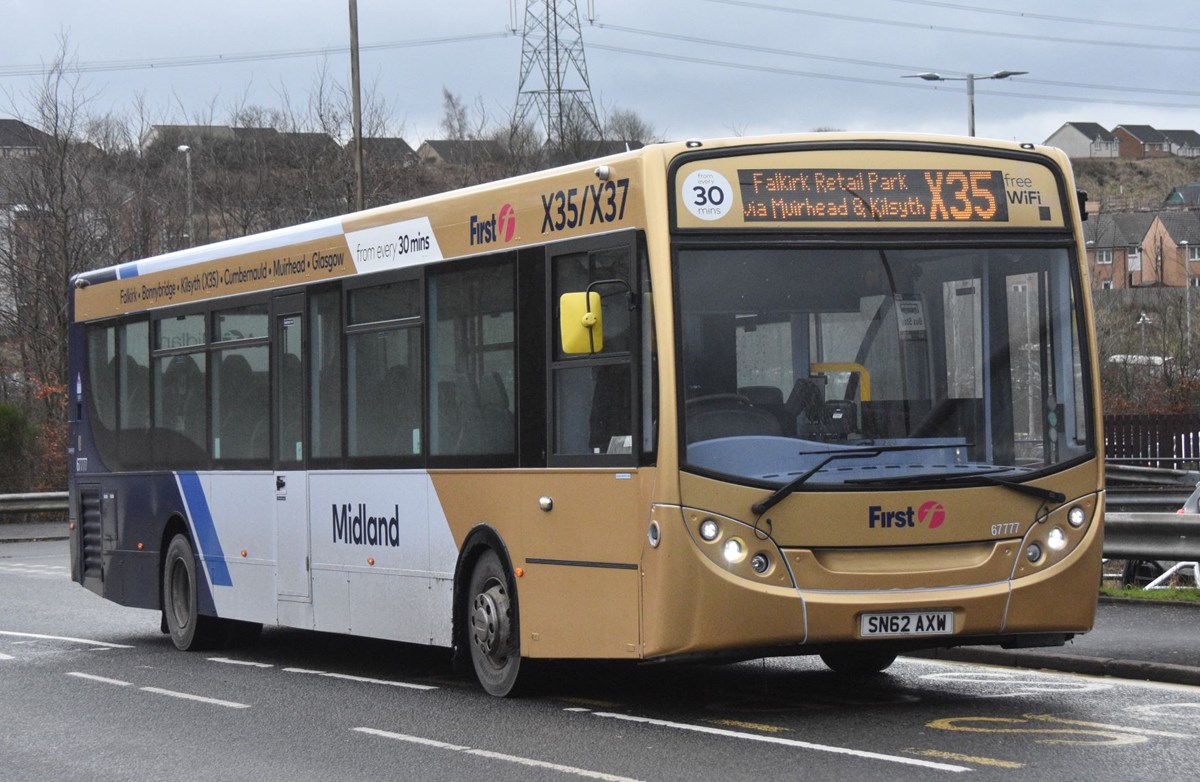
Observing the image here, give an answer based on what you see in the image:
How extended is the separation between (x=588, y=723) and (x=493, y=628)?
3.91 ft

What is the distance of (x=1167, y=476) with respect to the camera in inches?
1260

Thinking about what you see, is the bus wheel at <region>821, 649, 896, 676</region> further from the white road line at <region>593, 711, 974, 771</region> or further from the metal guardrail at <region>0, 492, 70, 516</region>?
the metal guardrail at <region>0, 492, 70, 516</region>

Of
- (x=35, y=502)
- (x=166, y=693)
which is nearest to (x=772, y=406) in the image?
(x=166, y=693)

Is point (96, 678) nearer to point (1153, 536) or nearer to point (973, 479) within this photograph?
point (973, 479)

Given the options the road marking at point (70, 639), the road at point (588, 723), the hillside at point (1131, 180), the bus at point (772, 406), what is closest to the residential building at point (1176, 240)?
the hillside at point (1131, 180)

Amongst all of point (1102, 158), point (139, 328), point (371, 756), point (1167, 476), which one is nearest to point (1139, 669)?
point (371, 756)

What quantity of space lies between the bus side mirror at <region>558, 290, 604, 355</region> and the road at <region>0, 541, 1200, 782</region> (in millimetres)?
2029

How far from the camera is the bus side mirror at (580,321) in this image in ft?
33.0

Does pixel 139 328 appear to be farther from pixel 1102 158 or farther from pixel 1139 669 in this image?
pixel 1102 158

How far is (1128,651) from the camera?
1231 centimetres

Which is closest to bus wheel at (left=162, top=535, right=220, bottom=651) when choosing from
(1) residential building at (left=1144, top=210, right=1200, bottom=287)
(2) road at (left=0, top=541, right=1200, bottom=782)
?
(2) road at (left=0, top=541, right=1200, bottom=782)

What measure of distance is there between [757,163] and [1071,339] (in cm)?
194

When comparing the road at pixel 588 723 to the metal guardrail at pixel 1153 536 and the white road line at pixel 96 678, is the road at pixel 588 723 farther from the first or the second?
the metal guardrail at pixel 1153 536

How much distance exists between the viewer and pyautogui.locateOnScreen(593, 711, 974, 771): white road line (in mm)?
8508
